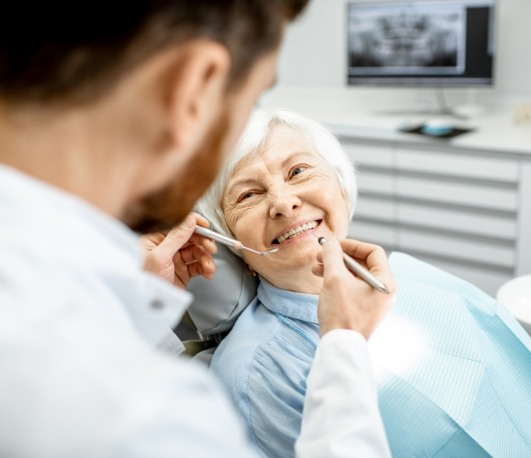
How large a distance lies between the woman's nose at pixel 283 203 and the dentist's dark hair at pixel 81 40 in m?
0.84

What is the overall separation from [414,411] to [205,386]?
841 millimetres

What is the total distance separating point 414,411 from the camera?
1306 mm

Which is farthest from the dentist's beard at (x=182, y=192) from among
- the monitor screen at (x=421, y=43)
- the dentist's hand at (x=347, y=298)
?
the monitor screen at (x=421, y=43)

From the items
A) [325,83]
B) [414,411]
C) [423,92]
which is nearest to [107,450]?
[414,411]

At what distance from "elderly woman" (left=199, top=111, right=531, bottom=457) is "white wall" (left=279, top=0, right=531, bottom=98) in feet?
6.86

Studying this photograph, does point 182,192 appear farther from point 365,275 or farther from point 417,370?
point 417,370

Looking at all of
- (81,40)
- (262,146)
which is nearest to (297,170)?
(262,146)

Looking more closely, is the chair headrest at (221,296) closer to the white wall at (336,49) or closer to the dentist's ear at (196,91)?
the dentist's ear at (196,91)

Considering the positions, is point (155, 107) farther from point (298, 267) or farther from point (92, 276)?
point (298, 267)

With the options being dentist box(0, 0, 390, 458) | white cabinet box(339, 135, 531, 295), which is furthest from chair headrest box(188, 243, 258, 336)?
white cabinet box(339, 135, 531, 295)

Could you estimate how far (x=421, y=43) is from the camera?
3.56 metres

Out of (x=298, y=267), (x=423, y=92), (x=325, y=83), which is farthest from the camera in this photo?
(x=325, y=83)

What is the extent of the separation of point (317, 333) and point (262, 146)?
435 mm

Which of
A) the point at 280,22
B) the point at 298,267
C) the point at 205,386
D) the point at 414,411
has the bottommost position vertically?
the point at 414,411
